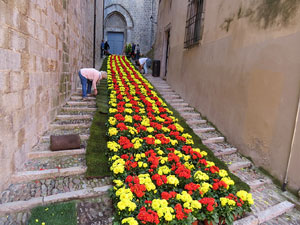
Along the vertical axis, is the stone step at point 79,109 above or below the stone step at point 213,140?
above

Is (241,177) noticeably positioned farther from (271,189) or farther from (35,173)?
(35,173)

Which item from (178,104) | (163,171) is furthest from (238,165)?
(178,104)

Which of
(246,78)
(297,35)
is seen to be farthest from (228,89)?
(297,35)

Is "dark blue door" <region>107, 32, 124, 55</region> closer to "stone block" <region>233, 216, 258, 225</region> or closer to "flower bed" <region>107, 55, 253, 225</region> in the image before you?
"flower bed" <region>107, 55, 253, 225</region>

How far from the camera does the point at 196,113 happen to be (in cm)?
748

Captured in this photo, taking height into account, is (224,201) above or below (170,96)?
below

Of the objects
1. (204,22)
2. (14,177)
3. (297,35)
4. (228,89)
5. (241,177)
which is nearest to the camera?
(14,177)

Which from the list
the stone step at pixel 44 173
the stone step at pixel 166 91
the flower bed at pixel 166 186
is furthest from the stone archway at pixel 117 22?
the stone step at pixel 44 173

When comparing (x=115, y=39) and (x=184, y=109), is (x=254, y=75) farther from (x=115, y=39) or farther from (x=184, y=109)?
(x=115, y=39)

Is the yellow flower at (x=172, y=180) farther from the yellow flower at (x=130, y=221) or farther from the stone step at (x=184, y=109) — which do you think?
the stone step at (x=184, y=109)

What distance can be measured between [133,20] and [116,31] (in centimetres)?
248

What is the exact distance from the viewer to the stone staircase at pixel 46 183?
2.82m

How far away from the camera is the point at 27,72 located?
12.0 ft

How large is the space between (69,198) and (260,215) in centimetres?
290
